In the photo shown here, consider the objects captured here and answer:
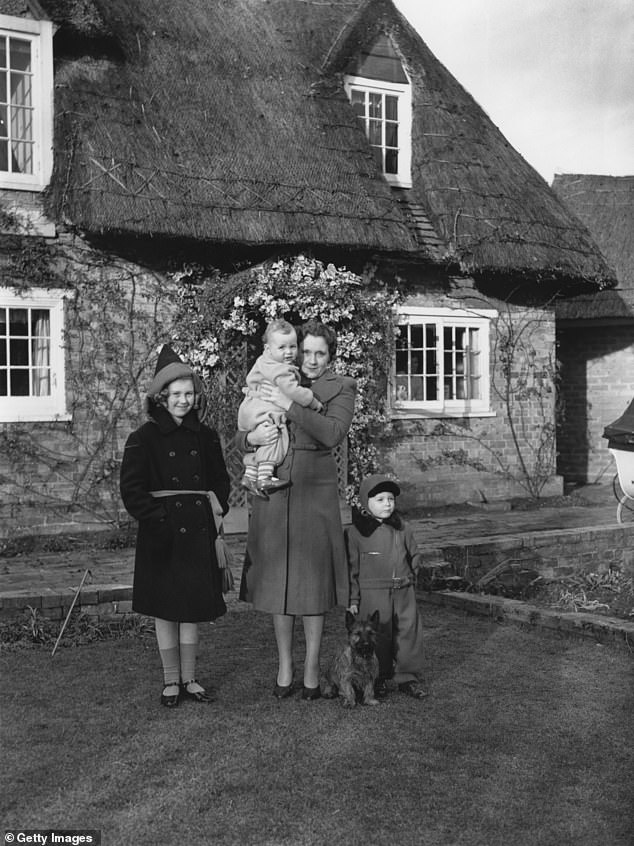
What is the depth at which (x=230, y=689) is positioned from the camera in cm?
555

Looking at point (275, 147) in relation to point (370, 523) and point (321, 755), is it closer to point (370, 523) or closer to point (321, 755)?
point (370, 523)

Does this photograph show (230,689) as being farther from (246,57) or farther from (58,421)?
(246,57)

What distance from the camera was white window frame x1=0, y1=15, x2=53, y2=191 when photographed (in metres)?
11.2

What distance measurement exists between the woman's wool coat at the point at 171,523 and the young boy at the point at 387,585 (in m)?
0.73

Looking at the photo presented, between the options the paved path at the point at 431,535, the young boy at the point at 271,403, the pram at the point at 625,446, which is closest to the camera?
the young boy at the point at 271,403

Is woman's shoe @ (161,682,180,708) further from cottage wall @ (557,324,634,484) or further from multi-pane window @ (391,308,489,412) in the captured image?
cottage wall @ (557,324,634,484)

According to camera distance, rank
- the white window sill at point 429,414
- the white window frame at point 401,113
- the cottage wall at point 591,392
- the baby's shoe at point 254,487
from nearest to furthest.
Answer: the baby's shoe at point 254,487 < the white window sill at point 429,414 < the white window frame at point 401,113 < the cottage wall at point 591,392

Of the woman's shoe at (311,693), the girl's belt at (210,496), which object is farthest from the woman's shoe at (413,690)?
the girl's belt at (210,496)

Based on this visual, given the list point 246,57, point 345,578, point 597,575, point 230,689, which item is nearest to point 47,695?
point 230,689

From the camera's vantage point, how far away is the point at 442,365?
13703 millimetres

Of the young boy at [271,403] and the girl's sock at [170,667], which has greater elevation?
the young boy at [271,403]

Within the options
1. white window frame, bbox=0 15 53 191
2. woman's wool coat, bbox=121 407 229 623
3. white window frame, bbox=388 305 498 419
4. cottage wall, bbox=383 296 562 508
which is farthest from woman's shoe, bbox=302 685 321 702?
white window frame, bbox=388 305 498 419

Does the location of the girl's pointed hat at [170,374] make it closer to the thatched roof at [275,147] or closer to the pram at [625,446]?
the pram at [625,446]

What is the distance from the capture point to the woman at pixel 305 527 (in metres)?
5.25
